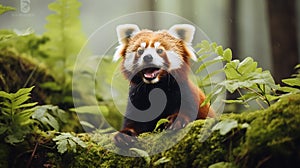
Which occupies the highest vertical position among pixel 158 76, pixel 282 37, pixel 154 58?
pixel 154 58

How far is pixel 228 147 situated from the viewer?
2.04m

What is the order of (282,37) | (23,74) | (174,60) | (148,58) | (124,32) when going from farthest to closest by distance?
(282,37)
(23,74)
(124,32)
(174,60)
(148,58)

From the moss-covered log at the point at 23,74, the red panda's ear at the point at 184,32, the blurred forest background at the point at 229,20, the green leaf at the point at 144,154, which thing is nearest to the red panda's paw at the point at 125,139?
the green leaf at the point at 144,154

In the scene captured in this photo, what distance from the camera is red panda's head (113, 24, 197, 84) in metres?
2.37

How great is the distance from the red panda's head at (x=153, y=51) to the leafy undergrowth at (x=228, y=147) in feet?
1.28


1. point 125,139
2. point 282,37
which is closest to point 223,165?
point 125,139

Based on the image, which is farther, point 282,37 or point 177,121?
point 282,37

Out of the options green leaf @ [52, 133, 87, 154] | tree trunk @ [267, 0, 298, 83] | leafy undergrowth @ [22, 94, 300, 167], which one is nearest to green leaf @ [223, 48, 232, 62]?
leafy undergrowth @ [22, 94, 300, 167]

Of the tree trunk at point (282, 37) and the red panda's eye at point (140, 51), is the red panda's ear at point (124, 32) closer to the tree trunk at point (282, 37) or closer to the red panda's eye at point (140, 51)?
the red panda's eye at point (140, 51)

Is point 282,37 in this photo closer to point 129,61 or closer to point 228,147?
point 129,61

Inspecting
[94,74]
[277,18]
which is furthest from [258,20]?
[94,74]

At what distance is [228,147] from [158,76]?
63cm

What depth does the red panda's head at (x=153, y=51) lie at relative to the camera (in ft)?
7.76

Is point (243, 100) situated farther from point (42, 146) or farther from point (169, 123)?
point (42, 146)
